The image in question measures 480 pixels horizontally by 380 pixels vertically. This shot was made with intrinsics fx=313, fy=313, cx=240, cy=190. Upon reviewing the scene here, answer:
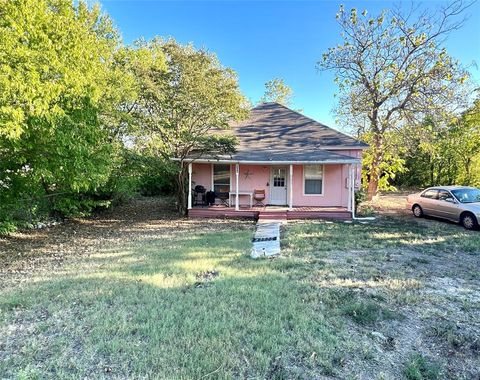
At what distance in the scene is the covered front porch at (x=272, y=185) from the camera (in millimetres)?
15000


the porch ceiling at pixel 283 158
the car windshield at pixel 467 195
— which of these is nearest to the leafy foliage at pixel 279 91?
the porch ceiling at pixel 283 158

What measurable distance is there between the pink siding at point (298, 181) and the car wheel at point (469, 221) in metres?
4.76

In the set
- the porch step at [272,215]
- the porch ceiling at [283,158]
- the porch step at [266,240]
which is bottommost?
the porch step at [266,240]

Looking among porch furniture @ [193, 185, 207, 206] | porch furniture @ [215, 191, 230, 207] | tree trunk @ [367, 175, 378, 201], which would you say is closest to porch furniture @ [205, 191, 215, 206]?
porch furniture @ [193, 185, 207, 206]

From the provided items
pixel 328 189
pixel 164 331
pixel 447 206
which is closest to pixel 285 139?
pixel 328 189

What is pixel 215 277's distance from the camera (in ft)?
18.9

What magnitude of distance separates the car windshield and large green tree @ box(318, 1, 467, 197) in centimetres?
562

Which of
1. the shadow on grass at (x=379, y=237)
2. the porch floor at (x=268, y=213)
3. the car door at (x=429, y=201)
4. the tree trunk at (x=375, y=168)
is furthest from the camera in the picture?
the tree trunk at (x=375, y=168)

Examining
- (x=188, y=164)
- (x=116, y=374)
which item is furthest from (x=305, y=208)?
(x=116, y=374)

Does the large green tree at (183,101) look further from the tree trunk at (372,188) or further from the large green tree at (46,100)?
the tree trunk at (372,188)

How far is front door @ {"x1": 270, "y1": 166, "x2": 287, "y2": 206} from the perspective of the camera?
50.3ft

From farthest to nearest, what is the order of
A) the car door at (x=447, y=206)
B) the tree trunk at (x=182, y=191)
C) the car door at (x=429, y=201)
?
1. the tree trunk at (x=182, y=191)
2. the car door at (x=429, y=201)
3. the car door at (x=447, y=206)

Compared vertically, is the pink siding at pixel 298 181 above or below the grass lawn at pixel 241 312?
above

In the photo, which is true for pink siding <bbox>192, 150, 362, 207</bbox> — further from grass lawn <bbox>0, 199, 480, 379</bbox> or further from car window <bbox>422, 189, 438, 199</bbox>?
grass lawn <bbox>0, 199, 480, 379</bbox>
